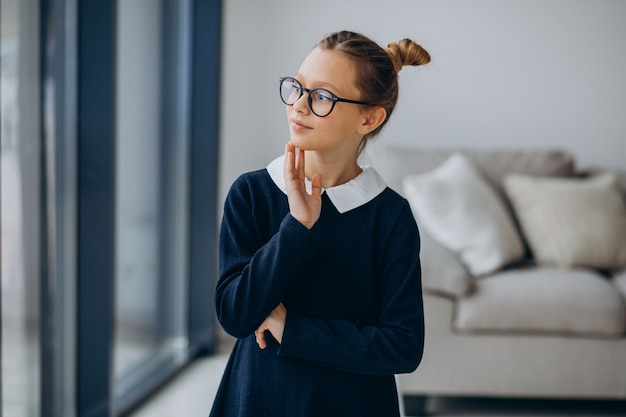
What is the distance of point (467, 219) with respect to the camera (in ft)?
10.1

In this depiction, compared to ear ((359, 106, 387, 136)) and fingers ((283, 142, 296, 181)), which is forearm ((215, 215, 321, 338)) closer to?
fingers ((283, 142, 296, 181))

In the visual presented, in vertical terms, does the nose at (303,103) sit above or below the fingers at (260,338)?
above

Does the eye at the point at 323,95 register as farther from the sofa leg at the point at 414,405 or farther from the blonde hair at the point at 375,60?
the sofa leg at the point at 414,405

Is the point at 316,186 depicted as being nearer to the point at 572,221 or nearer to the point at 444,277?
the point at 444,277

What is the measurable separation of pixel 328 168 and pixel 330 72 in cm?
14

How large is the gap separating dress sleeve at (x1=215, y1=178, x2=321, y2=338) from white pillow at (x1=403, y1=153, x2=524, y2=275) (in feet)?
6.88

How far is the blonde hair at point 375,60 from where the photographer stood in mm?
994

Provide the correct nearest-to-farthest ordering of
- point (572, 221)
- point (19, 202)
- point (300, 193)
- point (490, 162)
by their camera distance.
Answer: point (300, 193) < point (19, 202) < point (572, 221) < point (490, 162)

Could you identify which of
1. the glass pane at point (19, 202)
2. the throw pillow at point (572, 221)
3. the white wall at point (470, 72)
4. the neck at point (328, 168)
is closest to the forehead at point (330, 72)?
the neck at point (328, 168)

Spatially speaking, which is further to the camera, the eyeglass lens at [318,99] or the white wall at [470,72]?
the white wall at [470,72]

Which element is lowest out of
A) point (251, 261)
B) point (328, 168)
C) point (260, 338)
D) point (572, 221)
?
point (572, 221)

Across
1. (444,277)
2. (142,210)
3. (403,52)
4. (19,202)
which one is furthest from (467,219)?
(403,52)

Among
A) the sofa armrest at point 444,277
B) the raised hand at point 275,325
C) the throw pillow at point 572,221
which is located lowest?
the sofa armrest at point 444,277

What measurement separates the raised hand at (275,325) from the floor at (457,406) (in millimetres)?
1926
